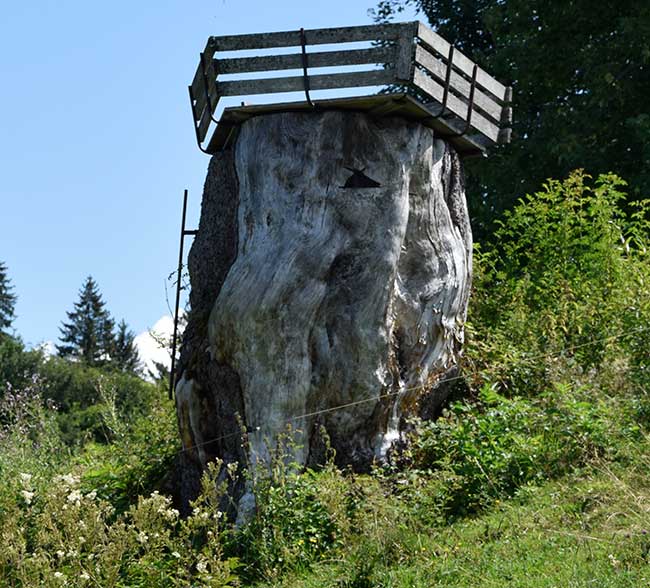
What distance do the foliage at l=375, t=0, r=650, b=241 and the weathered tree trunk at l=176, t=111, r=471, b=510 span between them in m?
7.88

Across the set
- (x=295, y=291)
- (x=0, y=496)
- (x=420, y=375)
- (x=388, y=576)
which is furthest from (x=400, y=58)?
(x=0, y=496)

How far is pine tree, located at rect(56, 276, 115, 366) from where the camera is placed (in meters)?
50.8

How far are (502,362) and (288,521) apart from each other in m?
3.36

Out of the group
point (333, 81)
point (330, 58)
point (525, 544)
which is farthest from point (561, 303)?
point (525, 544)

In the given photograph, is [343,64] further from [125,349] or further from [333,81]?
[125,349]

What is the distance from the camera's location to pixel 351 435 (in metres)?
8.56

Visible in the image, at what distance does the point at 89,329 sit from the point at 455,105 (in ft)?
151

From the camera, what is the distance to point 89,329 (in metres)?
53.2

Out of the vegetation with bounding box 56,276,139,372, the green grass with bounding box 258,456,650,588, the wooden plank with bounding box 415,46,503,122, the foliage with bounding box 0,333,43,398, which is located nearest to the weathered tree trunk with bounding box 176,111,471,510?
the wooden plank with bounding box 415,46,503,122

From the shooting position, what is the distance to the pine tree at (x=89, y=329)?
50750mm

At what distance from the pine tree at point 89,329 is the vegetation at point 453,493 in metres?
40.4

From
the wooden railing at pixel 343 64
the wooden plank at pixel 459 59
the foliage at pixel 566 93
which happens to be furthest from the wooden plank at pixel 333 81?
the foliage at pixel 566 93

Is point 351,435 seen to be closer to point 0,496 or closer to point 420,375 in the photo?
point 420,375

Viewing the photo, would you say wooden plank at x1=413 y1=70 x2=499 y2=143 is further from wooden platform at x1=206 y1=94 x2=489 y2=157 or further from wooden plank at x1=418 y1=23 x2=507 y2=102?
wooden plank at x1=418 y1=23 x2=507 y2=102
